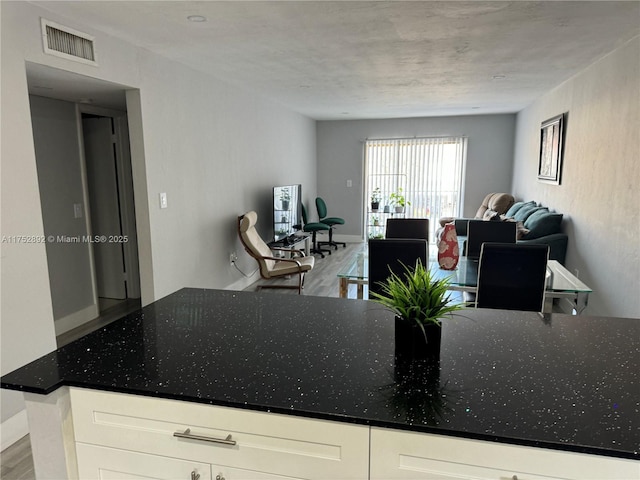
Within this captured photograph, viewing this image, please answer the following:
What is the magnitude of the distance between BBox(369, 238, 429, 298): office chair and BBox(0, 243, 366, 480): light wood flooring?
712 millimetres

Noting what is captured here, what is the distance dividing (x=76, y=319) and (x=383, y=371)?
381 cm

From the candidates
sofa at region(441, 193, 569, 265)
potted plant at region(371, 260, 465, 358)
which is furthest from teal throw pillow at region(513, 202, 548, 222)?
potted plant at region(371, 260, 465, 358)

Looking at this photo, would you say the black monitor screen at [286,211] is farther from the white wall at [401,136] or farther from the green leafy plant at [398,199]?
the green leafy plant at [398,199]

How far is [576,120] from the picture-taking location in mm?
4453

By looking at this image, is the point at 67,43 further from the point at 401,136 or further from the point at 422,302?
the point at 401,136

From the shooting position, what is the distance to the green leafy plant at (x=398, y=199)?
8.34 metres

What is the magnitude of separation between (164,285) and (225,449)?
286 cm

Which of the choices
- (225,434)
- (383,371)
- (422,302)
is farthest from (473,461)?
(225,434)

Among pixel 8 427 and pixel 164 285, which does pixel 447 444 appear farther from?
pixel 164 285

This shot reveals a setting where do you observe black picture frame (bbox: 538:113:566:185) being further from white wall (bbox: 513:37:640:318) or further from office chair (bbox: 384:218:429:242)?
office chair (bbox: 384:218:429:242)

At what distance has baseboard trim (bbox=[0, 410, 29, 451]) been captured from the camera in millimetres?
2314

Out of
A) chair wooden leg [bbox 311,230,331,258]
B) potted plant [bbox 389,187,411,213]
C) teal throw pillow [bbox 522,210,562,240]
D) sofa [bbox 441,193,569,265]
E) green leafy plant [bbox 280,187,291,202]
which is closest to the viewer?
sofa [bbox 441,193,569,265]

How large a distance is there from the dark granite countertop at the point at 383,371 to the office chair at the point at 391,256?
3.46 feet

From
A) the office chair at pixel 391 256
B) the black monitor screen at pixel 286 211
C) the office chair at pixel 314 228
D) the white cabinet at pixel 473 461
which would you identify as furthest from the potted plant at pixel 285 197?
the white cabinet at pixel 473 461
